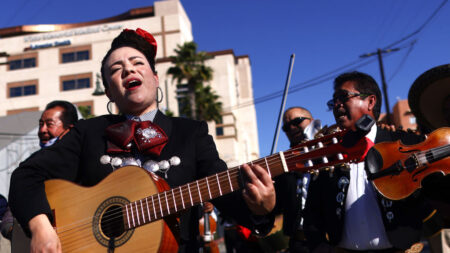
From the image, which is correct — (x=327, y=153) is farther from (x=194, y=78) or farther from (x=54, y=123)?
(x=194, y=78)

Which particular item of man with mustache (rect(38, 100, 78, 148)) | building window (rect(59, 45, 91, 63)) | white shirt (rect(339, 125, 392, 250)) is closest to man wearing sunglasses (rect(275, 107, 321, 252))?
white shirt (rect(339, 125, 392, 250))

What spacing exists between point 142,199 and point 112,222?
0.89 ft

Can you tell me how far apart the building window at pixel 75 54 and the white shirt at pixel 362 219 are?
145 ft

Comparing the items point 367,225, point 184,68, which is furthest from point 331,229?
point 184,68

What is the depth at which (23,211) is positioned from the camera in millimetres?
2566

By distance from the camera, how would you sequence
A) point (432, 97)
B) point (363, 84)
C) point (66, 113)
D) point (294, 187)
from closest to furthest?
point (363, 84) < point (432, 97) < point (294, 187) < point (66, 113)

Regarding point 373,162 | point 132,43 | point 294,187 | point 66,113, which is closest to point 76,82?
point 66,113

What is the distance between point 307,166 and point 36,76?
46.9 metres

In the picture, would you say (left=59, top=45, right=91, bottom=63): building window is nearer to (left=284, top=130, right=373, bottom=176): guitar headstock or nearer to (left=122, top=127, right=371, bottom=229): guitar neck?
(left=122, top=127, right=371, bottom=229): guitar neck

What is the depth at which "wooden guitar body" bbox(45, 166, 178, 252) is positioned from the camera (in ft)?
7.61

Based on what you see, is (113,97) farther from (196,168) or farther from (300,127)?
(300,127)

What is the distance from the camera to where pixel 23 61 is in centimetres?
4481

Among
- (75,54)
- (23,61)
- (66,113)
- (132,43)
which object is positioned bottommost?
(132,43)

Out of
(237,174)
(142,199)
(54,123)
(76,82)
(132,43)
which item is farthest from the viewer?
(76,82)
